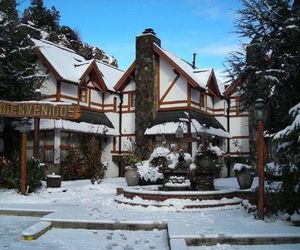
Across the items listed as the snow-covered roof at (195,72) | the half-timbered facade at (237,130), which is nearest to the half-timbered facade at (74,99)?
the snow-covered roof at (195,72)

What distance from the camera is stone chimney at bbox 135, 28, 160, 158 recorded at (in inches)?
1086

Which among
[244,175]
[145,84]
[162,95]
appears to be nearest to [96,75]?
[145,84]

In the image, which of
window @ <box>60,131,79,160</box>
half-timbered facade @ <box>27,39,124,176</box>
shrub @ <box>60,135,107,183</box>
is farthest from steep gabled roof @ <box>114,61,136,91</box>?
shrub @ <box>60,135,107,183</box>

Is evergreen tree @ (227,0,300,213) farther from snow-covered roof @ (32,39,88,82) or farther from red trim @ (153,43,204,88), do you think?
snow-covered roof @ (32,39,88,82)

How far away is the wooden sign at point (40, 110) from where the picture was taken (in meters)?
17.3

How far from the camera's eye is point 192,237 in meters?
8.41

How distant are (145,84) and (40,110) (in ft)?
37.5

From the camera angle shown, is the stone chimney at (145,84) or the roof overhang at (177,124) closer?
the roof overhang at (177,124)

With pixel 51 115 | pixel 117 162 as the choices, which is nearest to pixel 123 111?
pixel 117 162

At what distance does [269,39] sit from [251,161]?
49.7ft

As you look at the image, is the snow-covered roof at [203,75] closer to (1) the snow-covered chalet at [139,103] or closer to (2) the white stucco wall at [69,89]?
(1) the snow-covered chalet at [139,103]

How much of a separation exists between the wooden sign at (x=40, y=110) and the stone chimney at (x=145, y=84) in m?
10.1

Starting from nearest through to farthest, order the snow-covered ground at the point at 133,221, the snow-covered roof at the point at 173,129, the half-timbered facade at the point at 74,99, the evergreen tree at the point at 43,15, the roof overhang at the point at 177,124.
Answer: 1. the snow-covered ground at the point at 133,221
2. the half-timbered facade at the point at 74,99
3. the snow-covered roof at the point at 173,129
4. the roof overhang at the point at 177,124
5. the evergreen tree at the point at 43,15

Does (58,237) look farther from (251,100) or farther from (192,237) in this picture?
(251,100)
